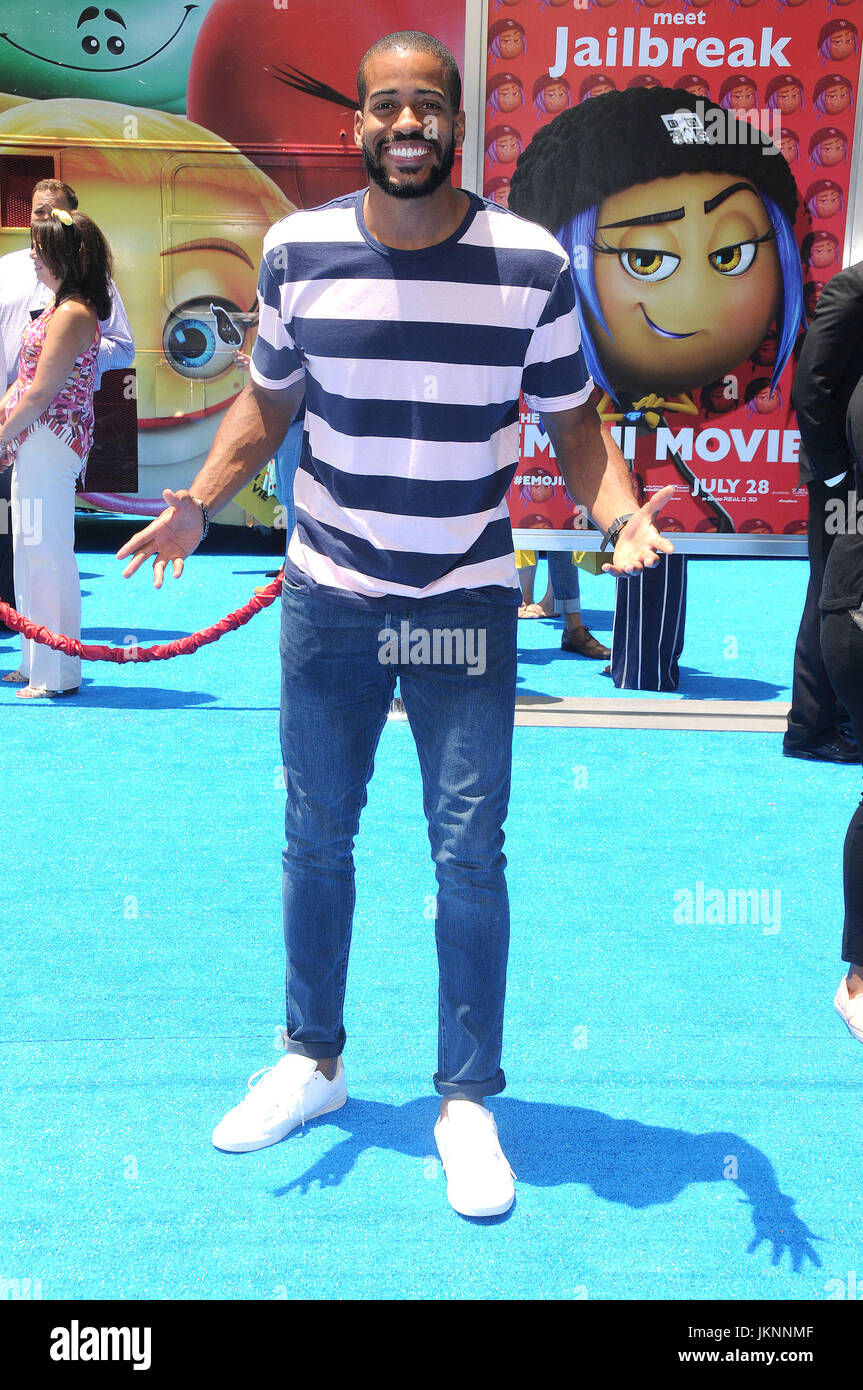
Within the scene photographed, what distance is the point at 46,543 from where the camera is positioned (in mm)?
6277

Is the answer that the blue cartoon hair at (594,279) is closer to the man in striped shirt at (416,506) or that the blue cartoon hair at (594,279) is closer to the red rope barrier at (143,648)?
the red rope barrier at (143,648)

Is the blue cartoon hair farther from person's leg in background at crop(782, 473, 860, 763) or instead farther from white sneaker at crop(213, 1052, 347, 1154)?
white sneaker at crop(213, 1052, 347, 1154)

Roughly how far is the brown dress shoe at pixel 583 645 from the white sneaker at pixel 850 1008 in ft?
15.5

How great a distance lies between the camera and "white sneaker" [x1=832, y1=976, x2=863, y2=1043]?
10.5 ft

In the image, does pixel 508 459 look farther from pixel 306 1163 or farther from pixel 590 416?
pixel 306 1163

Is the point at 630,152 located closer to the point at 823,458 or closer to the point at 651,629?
Answer: the point at 823,458

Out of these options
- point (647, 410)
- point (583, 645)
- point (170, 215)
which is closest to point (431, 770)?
point (647, 410)

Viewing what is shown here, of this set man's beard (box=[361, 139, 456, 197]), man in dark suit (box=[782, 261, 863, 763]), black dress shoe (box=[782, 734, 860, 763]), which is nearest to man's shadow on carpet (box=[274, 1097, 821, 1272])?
Answer: man in dark suit (box=[782, 261, 863, 763])

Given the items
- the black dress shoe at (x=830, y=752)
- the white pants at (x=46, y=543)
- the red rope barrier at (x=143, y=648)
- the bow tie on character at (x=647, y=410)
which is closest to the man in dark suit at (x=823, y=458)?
the black dress shoe at (x=830, y=752)

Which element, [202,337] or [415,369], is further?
[202,337]

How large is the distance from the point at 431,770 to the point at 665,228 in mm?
3863

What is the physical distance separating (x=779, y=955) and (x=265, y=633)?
540cm
